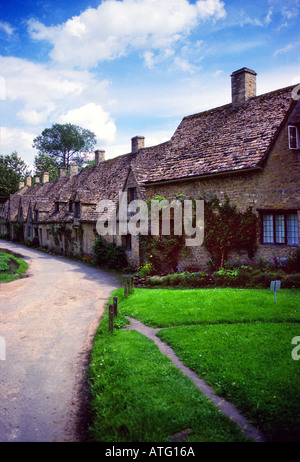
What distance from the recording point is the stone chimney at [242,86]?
1940cm

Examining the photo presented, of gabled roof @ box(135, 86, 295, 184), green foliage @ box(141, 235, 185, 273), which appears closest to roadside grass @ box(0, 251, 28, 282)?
green foliage @ box(141, 235, 185, 273)

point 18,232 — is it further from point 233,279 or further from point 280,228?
point 280,228

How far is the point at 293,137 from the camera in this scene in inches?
575

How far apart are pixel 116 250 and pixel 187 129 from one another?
9818 millimetres

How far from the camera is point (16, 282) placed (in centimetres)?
1903

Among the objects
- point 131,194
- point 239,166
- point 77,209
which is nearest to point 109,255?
point 131,194

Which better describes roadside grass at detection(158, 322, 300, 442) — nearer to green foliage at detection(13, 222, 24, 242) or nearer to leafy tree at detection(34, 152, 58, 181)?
green foliage at detection(13, 222, 24, 242)

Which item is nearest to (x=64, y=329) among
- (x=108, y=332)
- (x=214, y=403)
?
(x=108, y=332)

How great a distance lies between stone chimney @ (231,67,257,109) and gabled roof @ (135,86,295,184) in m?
0.44

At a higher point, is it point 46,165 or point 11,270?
point 46,165

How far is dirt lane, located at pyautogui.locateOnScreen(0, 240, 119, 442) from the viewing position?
5.51m

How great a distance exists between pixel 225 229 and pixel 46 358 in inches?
429

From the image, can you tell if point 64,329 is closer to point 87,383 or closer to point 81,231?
point 87,383

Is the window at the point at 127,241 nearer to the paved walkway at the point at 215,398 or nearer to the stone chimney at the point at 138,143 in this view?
the stone chimney at the point at 138,143
